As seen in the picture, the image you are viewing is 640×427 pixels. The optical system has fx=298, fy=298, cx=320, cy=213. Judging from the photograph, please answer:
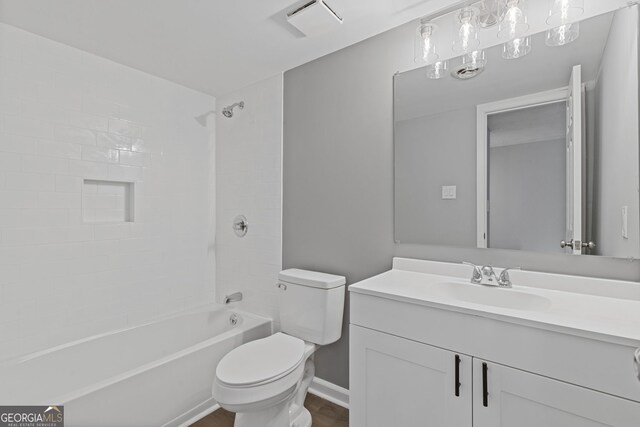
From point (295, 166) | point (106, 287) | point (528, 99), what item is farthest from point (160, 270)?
point (528, 99)

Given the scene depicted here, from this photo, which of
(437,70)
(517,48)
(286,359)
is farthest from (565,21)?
(286,359)

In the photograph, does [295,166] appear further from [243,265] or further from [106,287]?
[106,287]

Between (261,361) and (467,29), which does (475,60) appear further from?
(261,361)

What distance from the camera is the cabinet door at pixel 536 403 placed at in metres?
0.83

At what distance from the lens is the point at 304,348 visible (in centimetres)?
165

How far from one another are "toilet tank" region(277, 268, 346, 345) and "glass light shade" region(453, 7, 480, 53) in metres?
1.40

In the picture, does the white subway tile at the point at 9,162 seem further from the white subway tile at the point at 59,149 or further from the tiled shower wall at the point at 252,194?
the tiled shower wall at the point at 252,194

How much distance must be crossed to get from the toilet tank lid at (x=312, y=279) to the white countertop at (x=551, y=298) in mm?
354

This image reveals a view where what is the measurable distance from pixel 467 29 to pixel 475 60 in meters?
0.15

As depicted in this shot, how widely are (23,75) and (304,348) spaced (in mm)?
2242

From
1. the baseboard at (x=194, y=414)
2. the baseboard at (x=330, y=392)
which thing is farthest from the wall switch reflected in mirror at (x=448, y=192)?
the baseboard at (x=194, y=414)

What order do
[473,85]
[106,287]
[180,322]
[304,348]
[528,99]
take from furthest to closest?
[180,322] → [106,287] → [304,348] → [473,85] → [528,99]

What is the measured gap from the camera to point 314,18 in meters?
1.54

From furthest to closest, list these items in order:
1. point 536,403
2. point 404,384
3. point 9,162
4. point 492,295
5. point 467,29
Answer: point 9,162, point 467,29, point 492,295, point 404,384, point 536,403
